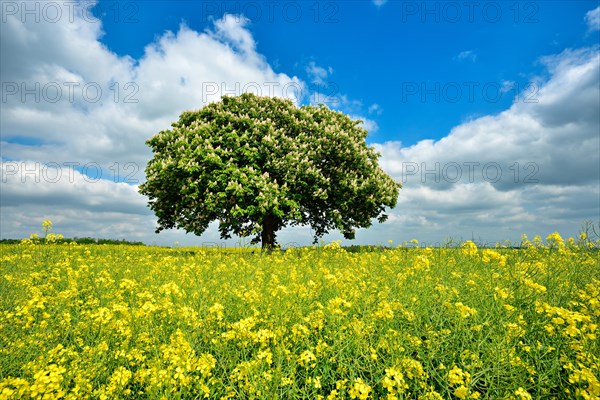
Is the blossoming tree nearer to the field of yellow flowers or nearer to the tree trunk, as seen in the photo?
the tree trunk

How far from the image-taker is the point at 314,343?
5.21 m

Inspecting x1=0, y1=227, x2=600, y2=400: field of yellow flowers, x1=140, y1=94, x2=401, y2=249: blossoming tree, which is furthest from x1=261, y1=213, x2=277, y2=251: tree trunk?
x1=0, y1=227, x2=600, y2=400: field of yellow flowers

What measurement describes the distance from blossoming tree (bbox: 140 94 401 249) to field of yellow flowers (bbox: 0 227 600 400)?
11.3 meters

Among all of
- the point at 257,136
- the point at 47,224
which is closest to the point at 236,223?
the point at 257,136

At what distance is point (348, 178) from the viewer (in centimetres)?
2138

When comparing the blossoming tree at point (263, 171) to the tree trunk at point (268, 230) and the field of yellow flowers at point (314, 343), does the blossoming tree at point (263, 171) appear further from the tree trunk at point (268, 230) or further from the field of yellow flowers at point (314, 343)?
the field of yellow flowers at point (314, 343)

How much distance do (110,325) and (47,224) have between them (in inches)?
292

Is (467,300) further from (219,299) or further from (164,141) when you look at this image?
(164,141)

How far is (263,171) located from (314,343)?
52.1 feet

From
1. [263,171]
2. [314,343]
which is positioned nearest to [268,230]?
[263,171]

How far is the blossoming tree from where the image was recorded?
18.7 meters

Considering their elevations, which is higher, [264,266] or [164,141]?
[164,141]

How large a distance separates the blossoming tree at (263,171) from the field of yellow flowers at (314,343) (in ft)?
37.1

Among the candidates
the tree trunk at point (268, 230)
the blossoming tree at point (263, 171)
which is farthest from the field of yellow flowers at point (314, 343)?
the tree trunk at point (268, 230)
